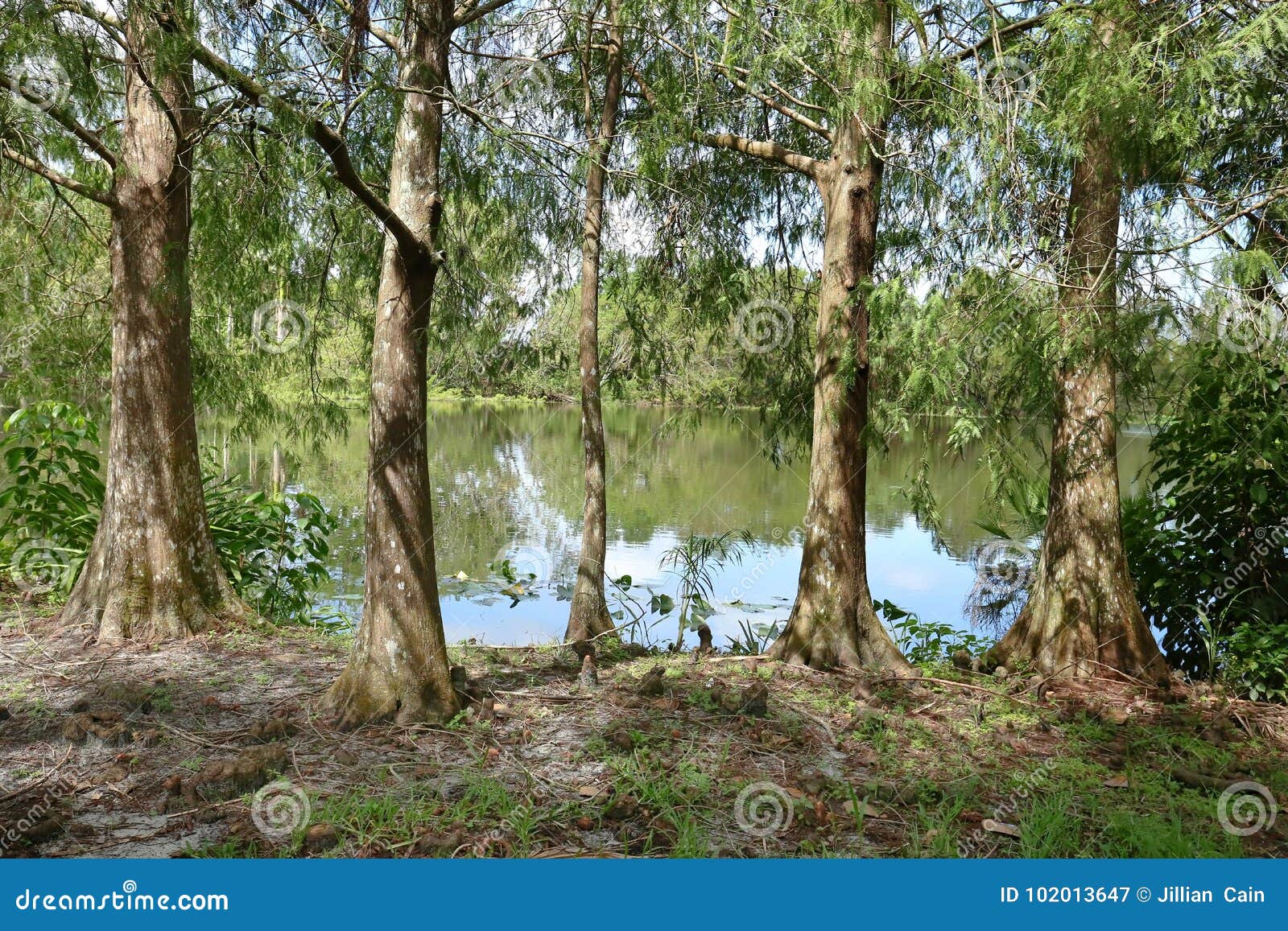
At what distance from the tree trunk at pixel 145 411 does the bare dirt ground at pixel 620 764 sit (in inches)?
10.7

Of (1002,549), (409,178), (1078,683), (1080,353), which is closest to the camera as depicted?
(409,178)

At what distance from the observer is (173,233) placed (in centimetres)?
538

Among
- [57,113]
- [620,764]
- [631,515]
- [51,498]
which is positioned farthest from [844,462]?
[631,515]

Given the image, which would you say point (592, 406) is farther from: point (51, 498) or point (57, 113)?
point (51, 498)

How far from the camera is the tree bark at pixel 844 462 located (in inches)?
203

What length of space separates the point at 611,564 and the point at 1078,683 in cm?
559

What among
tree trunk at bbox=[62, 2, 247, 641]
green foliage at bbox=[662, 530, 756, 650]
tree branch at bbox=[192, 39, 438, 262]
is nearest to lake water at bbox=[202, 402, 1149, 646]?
green foliage at bbox=[662, 530, 756, 650]

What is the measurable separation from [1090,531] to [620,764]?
3080 millimetres

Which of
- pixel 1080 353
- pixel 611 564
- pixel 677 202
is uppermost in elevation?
pixel 677 202

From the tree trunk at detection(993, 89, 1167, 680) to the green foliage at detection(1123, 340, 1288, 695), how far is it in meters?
0.41

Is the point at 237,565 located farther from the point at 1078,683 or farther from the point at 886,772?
the point at 1078,683

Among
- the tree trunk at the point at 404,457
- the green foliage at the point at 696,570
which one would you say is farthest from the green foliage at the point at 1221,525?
the tree trunk at the point at 404,457

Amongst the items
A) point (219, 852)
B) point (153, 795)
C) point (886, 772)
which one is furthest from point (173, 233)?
point (886, 772)

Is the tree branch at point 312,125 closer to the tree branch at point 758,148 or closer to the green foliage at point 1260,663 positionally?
the tree branch at point 758,148
